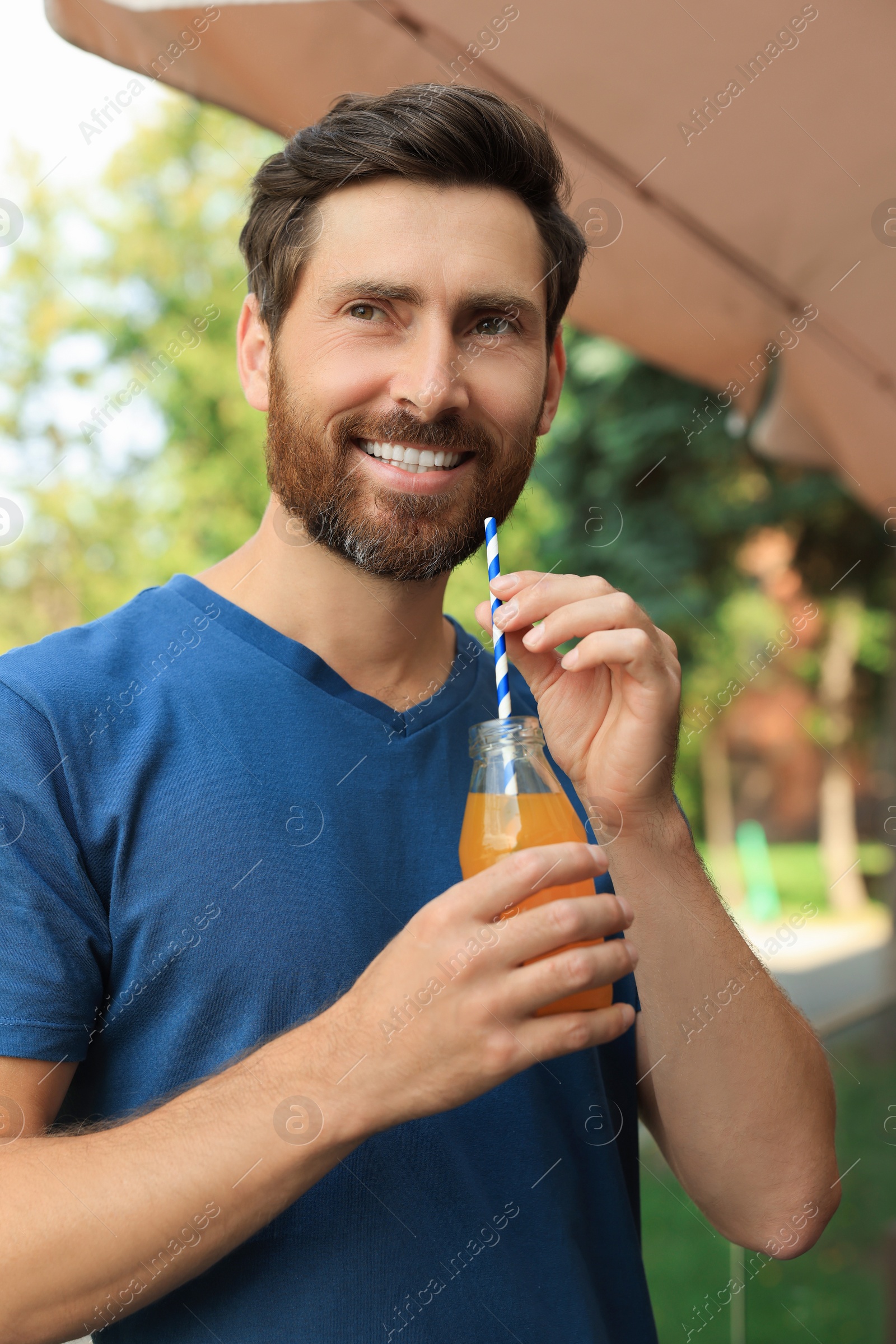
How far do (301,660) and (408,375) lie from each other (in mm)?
479

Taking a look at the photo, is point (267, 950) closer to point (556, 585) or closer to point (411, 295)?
point (556, 585)

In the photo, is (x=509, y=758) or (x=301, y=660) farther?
(x=301, y=660)

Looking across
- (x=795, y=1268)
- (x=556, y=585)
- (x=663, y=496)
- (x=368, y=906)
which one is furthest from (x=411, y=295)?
(x=663, y=496)

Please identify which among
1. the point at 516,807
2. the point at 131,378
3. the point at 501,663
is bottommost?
the point at 131,378

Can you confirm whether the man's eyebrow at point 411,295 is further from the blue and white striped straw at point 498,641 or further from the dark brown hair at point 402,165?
the blue and white striped straw at point 498,641

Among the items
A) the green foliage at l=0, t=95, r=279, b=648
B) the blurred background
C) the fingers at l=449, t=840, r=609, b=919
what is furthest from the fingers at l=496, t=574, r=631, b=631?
the green foliage at l=0, t=95, r=279, b=648

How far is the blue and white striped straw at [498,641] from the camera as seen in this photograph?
4.83ft

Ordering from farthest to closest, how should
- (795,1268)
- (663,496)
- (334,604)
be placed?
1. (663,496)
2. (795,1268)
3. (334,604)

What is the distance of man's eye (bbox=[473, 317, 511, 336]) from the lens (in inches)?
71.1

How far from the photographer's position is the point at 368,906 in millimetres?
1602

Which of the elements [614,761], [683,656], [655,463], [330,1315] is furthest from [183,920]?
[683,656]

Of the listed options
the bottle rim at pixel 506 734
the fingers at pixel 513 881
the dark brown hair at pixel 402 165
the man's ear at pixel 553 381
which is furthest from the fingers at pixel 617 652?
the dark brown hair at pixel 402 165

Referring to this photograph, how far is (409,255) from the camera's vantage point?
1.72m

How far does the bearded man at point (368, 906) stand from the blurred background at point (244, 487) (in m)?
5.16
